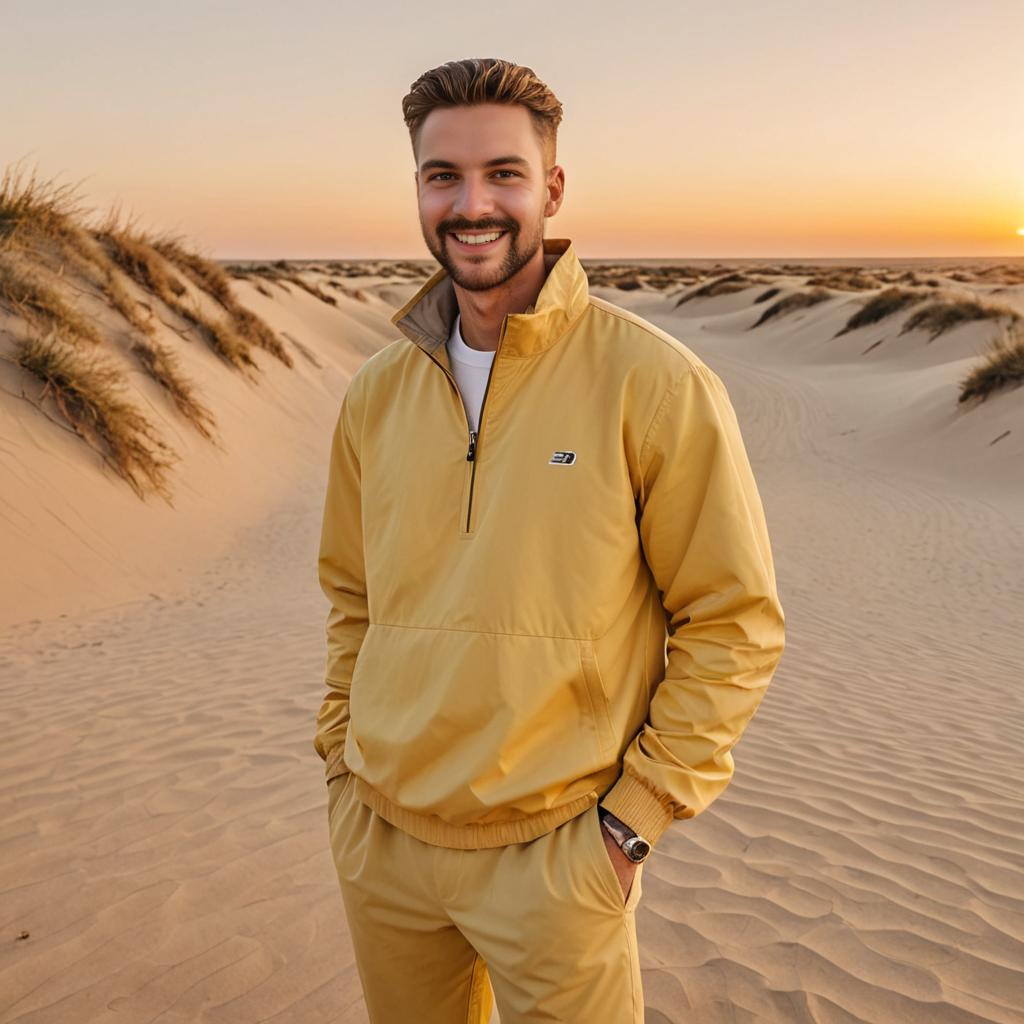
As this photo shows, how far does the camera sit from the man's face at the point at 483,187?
161 centimetres

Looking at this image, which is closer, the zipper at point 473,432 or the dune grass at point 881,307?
the zipper at point 473,432

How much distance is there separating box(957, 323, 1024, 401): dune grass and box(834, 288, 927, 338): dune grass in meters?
10.8

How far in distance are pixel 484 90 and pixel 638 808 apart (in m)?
1.23

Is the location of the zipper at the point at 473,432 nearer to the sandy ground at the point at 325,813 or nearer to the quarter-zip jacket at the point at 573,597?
the quarter-zip jacket at the point at 573,597

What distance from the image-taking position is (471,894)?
1.57 meters

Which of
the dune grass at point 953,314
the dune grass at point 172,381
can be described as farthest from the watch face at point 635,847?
the dune grass at point 953,314

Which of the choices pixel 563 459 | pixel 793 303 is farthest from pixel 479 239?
pixel 793 303

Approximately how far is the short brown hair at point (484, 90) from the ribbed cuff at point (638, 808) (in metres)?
1.12

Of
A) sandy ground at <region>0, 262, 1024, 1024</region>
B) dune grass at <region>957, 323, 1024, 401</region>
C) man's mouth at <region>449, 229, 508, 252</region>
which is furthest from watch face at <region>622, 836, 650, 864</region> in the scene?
dune grass at <region>957, 323, 1024, 401</region>

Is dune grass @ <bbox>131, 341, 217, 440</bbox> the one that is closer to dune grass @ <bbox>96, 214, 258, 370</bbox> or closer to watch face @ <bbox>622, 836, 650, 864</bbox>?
Answer: dune grass @ <bbox>96, 214, 258, 370</bbox>

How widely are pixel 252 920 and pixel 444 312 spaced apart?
7.50 ft

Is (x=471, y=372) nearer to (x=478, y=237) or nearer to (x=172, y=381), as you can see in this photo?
(x=478, y=237)

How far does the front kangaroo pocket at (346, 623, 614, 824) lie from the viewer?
151 centimetres

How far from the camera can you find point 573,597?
60.3 inches
